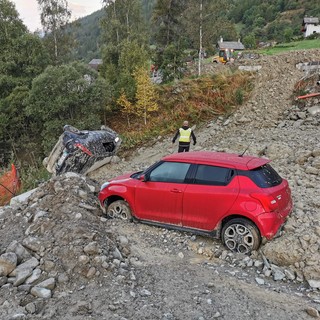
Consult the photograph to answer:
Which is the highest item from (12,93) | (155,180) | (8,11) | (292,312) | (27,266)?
(8,11)

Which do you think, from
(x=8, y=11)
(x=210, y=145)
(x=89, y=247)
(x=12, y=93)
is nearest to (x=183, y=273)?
A: (x=89, y=247)

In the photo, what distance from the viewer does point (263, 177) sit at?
6.46m

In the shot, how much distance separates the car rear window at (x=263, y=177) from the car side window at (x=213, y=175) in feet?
1.09

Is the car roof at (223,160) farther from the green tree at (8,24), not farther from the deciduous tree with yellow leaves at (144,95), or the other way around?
the green tree at (8,24)

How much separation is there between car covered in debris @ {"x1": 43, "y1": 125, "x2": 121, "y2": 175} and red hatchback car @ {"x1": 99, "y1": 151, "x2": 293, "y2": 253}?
17.6 feet

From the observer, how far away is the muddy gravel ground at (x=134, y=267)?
4.94m

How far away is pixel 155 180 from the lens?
288 inches

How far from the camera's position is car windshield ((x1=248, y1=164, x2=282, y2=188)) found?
635cm

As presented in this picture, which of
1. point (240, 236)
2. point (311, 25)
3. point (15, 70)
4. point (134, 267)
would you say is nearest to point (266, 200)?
point (240, 236)

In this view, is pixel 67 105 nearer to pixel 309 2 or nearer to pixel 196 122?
pixel 196 122

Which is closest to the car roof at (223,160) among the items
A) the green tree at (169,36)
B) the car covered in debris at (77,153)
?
the car covered in debris at (77,153)

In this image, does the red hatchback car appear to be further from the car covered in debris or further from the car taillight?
the car covered in debris

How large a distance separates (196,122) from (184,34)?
12279 mm

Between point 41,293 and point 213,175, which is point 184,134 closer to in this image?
point 213,175
